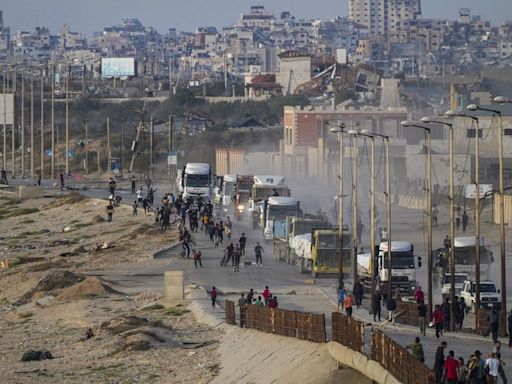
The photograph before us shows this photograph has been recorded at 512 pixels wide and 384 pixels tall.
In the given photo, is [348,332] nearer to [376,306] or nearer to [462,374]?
[462,374]

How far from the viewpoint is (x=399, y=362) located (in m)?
25.7

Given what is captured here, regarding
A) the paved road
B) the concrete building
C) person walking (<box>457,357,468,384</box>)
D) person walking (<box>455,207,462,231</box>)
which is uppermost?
the concrete building

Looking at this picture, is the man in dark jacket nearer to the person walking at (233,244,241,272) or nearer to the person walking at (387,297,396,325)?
the person walking at (387,297,396,325)

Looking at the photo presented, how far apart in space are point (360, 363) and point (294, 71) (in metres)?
165

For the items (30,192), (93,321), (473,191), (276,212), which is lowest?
(93,321)

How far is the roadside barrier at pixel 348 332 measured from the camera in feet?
93.1

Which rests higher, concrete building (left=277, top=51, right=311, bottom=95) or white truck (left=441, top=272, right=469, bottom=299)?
concrete building (left=277, top=51, right=311, bottom=95)

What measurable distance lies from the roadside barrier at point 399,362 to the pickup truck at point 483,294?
10316 mm

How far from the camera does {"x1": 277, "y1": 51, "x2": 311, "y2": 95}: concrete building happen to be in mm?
189375

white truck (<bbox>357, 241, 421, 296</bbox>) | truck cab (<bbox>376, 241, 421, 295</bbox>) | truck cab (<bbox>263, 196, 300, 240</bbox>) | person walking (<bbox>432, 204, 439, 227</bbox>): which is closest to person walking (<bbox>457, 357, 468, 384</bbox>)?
white truck (<bbox>357, 241, 421, 296</bbox>)

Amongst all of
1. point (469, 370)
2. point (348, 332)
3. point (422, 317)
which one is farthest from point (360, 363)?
point (422, 317)

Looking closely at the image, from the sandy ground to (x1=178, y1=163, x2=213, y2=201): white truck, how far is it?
204 inches

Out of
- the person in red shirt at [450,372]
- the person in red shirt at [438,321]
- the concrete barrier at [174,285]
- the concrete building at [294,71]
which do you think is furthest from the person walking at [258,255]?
the concrete building at [294,71]

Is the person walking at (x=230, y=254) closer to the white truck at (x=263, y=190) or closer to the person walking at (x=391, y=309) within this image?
the white truck at (x=263, y=190)
